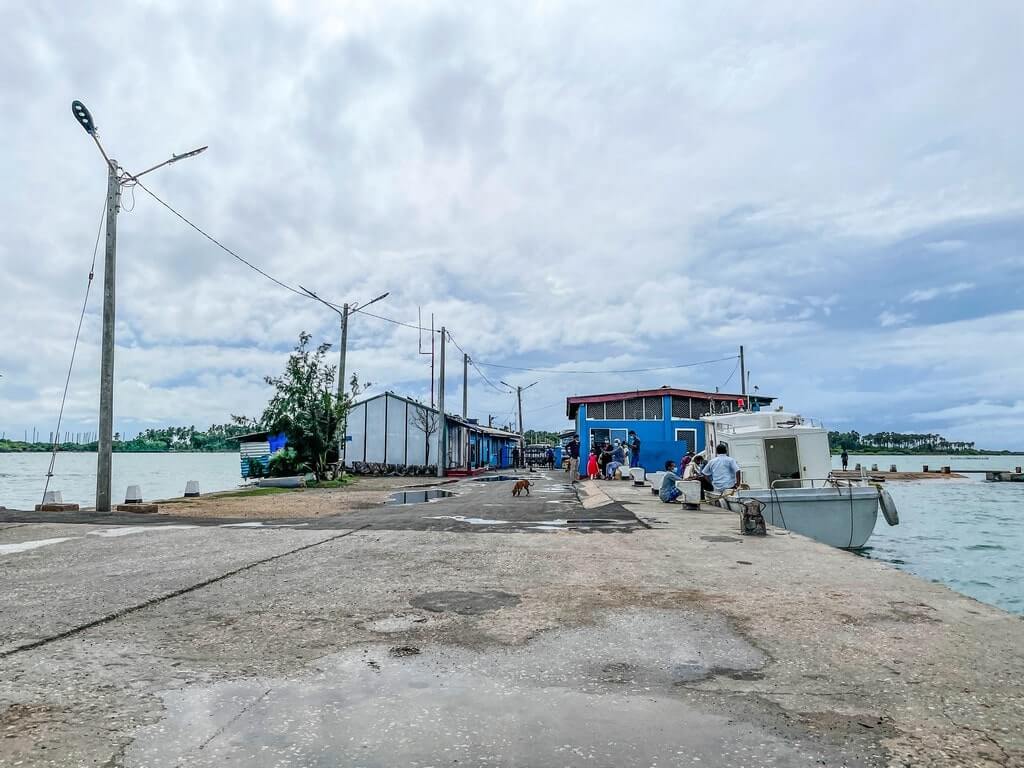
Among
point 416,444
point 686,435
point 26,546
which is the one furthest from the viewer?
point 416,444

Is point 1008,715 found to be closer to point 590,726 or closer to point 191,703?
point 590,726

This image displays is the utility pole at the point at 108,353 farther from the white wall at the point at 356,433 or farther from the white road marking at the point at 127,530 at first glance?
the white wall at the point at 356,433

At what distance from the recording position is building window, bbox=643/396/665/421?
37125 mm

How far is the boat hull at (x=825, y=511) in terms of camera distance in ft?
45.5

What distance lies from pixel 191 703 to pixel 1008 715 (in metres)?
3.73

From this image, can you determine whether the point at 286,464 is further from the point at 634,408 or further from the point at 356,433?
the point at 634,408

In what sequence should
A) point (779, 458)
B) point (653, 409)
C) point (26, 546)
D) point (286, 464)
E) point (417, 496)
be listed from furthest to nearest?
point (653, 409), point (286, 464), point (417, 496), point (779, 458), point (26, 546)

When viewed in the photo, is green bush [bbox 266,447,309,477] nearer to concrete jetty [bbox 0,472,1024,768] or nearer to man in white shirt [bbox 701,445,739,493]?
man in white shirt [bbox 701,445,739,493]

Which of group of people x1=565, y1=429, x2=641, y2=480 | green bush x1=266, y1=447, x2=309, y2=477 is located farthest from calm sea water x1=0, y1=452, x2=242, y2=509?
group of people x1=565, y1=429, x2=641, y2=480

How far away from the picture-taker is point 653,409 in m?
37.4

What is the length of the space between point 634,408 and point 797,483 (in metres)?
21.8

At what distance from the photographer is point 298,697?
322 cm

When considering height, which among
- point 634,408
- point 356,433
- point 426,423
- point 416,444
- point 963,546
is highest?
point 634,408

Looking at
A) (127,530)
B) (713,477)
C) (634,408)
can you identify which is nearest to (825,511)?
(713,477)
